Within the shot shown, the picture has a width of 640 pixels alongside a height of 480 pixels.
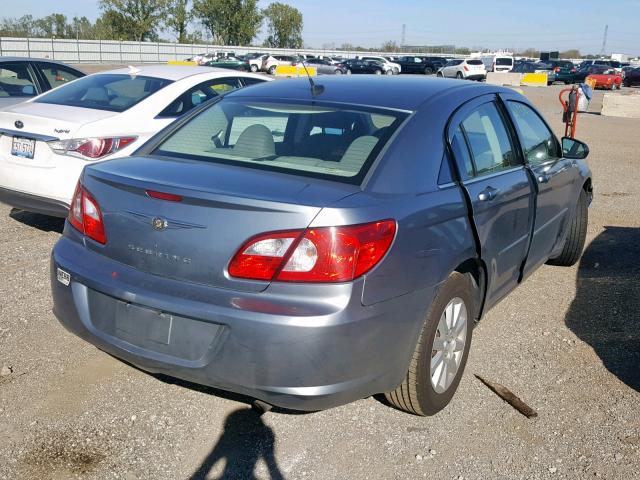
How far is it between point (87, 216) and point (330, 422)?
1.53m

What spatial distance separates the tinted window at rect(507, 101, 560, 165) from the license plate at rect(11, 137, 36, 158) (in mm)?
3929

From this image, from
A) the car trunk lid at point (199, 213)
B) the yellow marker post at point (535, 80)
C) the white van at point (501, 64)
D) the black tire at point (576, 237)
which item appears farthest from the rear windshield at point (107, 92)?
the white van at point (501, 64)

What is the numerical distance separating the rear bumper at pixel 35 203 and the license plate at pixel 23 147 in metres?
0.33

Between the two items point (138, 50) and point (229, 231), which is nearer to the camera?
point (229, 231)

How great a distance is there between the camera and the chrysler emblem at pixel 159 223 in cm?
289

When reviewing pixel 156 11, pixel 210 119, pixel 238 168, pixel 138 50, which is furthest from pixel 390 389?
pixel 156 11

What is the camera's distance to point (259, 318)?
106 inches

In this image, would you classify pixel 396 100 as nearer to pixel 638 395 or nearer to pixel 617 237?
pixel 638 395

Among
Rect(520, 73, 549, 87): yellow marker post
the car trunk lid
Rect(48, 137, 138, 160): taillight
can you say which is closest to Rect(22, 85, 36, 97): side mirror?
Rect(48, 137, 138, 160): taillight

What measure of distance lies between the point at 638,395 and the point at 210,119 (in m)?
2.82

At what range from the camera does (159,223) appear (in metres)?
2.90

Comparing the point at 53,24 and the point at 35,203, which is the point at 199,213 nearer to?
the point at 35,203

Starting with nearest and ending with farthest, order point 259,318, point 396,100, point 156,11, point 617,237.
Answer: point 259,318
point 396,100
point 617,237
point 156,11

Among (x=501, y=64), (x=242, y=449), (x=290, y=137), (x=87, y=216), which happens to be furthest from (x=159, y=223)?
(x=501, y=64)
